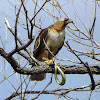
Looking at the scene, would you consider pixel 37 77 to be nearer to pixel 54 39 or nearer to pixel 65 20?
pixel 54 39

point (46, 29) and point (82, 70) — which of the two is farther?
point (46, 29)

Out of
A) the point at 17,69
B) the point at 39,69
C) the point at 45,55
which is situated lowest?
the point at 45,55

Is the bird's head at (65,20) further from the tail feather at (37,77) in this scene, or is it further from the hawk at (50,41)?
the tail feather at (37,77)

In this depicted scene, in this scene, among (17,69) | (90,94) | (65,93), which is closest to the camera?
(17,69)

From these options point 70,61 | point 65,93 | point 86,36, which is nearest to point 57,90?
point 65,93

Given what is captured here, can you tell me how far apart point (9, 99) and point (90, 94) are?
5.09 feet

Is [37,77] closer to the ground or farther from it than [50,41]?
closer to the ground

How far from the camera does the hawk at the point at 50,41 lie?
4.54 metres

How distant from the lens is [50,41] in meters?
4.53

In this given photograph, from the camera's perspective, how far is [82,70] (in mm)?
3359

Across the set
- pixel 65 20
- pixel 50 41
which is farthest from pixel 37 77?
pixel 65 20

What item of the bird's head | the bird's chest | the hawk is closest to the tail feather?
the hawk

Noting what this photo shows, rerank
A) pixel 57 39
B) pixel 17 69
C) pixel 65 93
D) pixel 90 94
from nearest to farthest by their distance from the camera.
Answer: pixel 17 69 < pixel 90 94 < pixel 65 93 < pixel 57 39

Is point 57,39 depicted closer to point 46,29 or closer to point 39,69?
point 46,29
